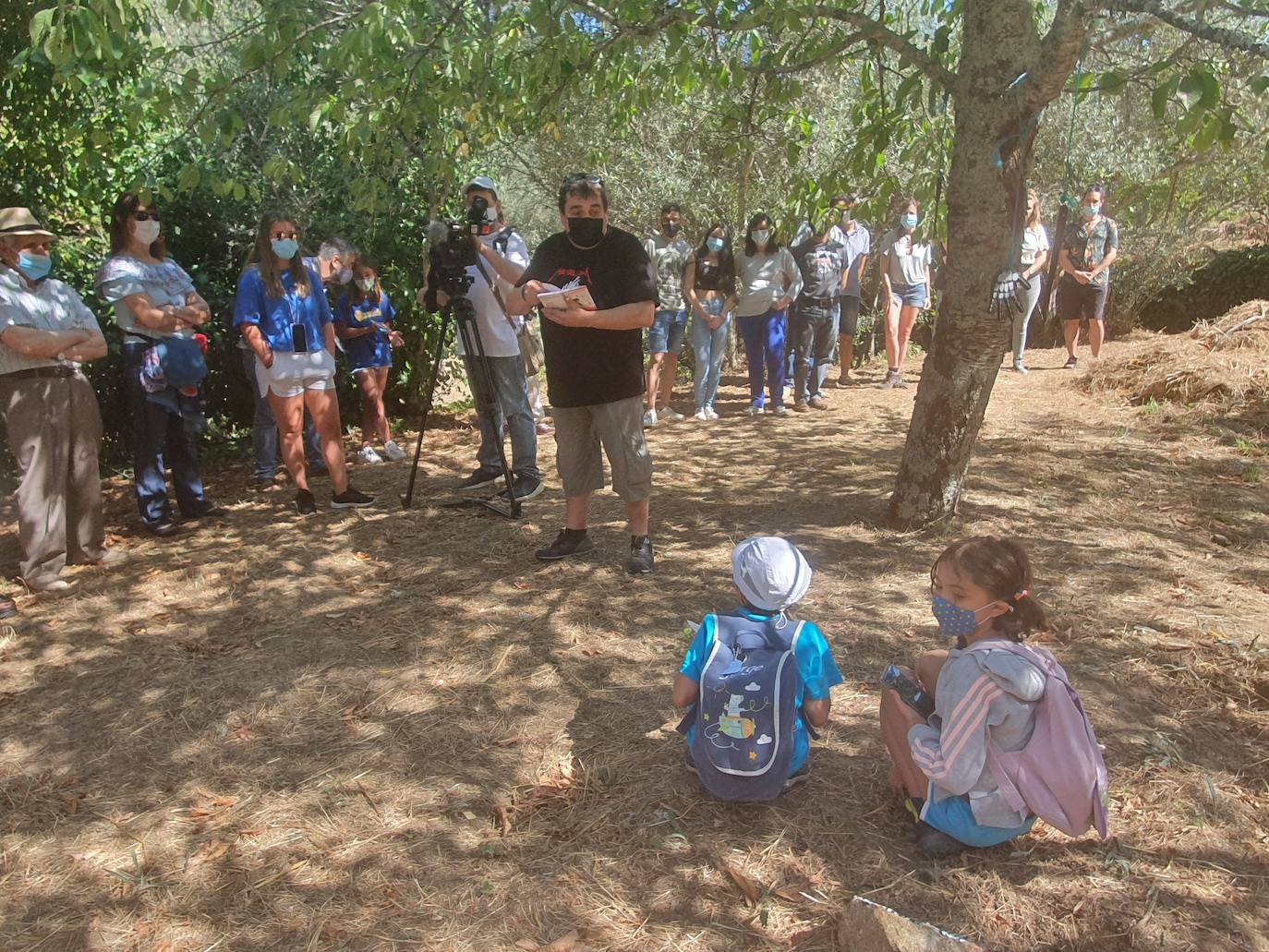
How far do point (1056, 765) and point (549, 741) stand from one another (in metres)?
1.68

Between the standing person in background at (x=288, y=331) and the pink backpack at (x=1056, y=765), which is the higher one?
the standing person in background at (x=288, y=331)

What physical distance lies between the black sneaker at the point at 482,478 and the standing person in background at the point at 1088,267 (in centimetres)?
618

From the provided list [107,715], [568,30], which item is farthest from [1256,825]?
[568,30]

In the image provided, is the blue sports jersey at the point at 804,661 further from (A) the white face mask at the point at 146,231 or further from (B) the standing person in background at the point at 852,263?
(B) the standing person in background at the point at 852,263

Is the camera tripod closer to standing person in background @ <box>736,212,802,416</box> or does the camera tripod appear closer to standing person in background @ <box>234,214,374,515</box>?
standing person in background @ <box>234,214,374,515</box>

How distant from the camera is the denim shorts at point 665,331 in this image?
26.7 feet

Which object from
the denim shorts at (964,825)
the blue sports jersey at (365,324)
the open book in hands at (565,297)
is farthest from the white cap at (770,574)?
the blue sports jersey at (365,324)

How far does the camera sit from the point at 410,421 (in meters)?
8.77

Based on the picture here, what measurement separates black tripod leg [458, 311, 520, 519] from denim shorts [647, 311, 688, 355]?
2.52 m

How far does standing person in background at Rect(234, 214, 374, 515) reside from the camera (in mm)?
5418

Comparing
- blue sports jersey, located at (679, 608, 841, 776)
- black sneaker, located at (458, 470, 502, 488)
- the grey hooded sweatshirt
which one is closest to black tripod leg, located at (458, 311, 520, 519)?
black sneaker, located at (458, 470, 502, 488)

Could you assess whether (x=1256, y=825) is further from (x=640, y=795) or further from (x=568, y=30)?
(x=568, y=30)

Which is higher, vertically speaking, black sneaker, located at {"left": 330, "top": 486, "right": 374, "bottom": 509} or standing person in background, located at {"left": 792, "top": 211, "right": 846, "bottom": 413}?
standing person in background, located at {"left": 792, "top": 211, "right": 846, "bottom": 413}

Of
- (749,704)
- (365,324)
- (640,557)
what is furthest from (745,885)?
(365,324)
